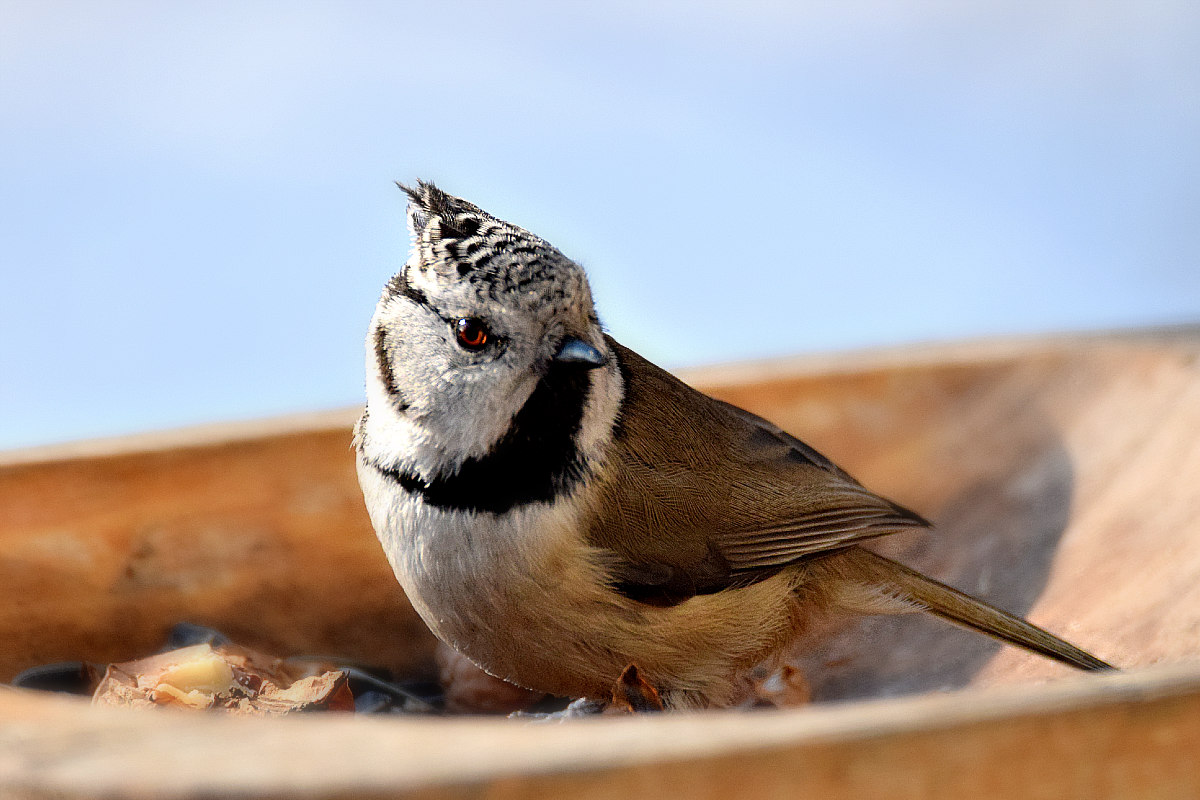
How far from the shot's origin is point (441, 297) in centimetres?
209

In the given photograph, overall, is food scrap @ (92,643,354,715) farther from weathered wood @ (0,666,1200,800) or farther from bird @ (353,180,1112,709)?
weathered wood @ (0,666,1200,800)

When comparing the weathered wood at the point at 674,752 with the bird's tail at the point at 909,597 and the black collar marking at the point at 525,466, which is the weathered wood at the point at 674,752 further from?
the bird's tail at the point at 909,597

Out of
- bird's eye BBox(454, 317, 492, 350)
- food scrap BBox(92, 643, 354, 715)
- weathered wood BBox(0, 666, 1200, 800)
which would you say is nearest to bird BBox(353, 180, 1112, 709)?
bird's eye BBox(454, 317, 492, 350)

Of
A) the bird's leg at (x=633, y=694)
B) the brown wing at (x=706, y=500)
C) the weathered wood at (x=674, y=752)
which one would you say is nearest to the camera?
the weathered wood at (x=674, y=752)

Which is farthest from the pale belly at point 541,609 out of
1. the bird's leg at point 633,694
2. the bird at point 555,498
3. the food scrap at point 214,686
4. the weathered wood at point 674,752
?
the weathered wood at point 674,752

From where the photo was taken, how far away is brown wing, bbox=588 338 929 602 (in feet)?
→ 7.17

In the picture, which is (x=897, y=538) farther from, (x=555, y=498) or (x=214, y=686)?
(x=214, y=686)

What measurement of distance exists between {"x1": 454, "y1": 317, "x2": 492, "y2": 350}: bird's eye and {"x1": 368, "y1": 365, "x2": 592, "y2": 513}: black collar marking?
12 cm

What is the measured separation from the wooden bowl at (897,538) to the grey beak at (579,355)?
84 centimetres

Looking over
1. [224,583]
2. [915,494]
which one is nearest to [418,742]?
[224,583]

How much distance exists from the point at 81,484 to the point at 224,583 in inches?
14.6

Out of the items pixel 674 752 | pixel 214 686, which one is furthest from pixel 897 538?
pixel 674 752

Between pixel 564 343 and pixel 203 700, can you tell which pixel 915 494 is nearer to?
pixel 564 343

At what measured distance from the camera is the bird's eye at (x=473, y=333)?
2.05 m
